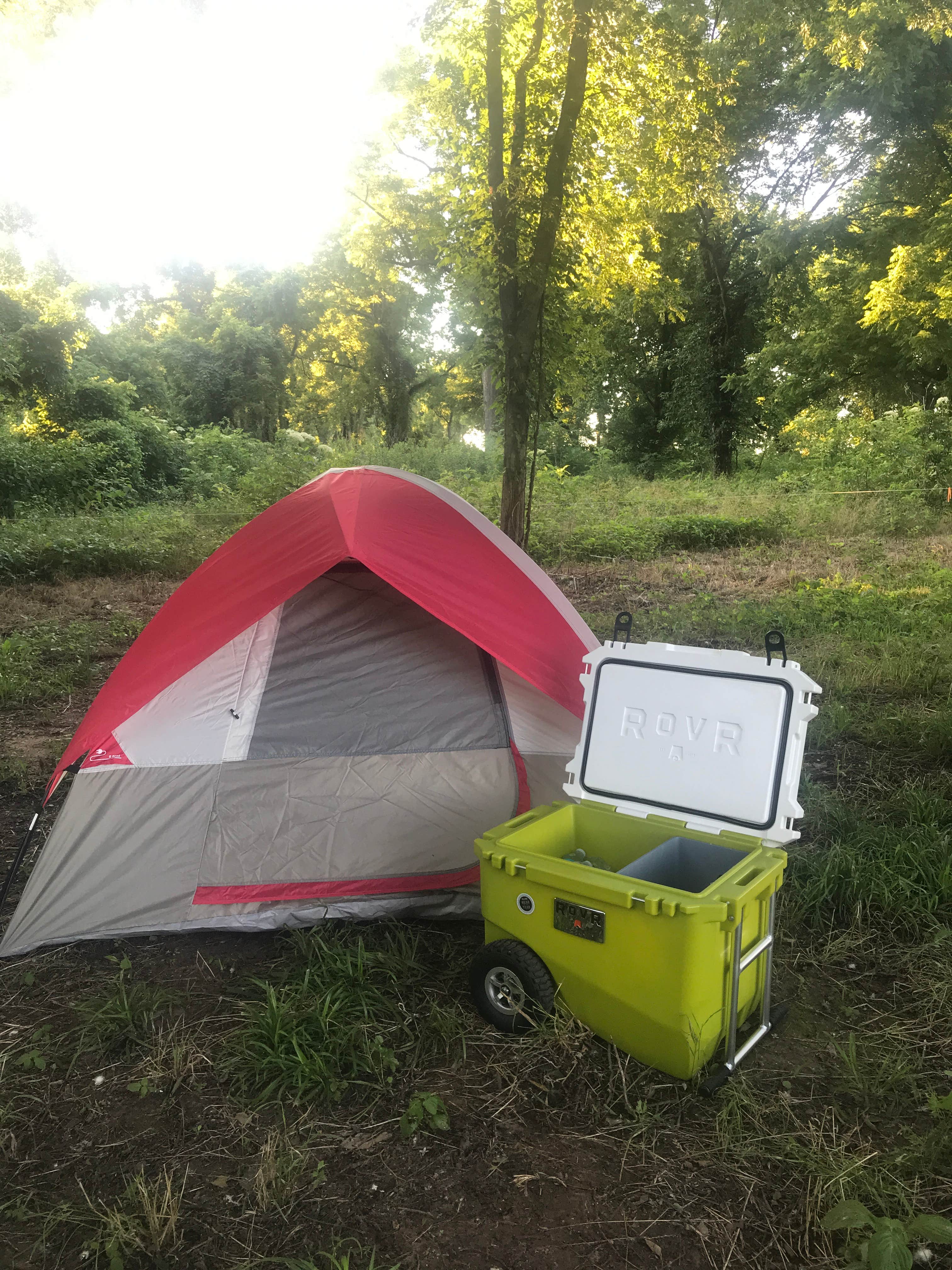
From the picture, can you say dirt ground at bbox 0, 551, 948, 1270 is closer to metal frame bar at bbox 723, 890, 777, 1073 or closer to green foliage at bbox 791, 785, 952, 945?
metal frame bar at bbox 723, 890, 777, 1073

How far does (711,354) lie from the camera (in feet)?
57.5

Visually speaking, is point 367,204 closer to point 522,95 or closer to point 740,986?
point 522,95

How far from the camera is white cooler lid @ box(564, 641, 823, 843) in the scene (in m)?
2.24

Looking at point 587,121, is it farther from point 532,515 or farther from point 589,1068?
point 589,1068

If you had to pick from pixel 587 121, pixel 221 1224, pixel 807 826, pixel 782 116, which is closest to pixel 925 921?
pixel 807 826

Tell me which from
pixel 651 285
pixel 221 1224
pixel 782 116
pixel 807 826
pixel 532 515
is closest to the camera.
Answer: pixel 221 1224

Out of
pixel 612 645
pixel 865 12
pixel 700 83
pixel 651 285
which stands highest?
pixel 865 12

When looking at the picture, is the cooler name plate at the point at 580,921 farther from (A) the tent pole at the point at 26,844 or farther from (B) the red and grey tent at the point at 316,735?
(A) the tent pole at the point at 26,844

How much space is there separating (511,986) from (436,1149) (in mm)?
461

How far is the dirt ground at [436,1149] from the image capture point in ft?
5.41

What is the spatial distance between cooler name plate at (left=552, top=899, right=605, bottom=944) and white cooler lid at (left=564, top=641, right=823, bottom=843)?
48 cm

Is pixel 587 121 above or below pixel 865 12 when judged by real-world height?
below

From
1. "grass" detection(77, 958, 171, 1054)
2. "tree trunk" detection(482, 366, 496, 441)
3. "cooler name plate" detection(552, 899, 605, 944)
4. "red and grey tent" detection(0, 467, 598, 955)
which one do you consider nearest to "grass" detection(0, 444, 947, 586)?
"red and grey tent" detection(0, 467, 598, 955)

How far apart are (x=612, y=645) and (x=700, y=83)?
5.90 meters
